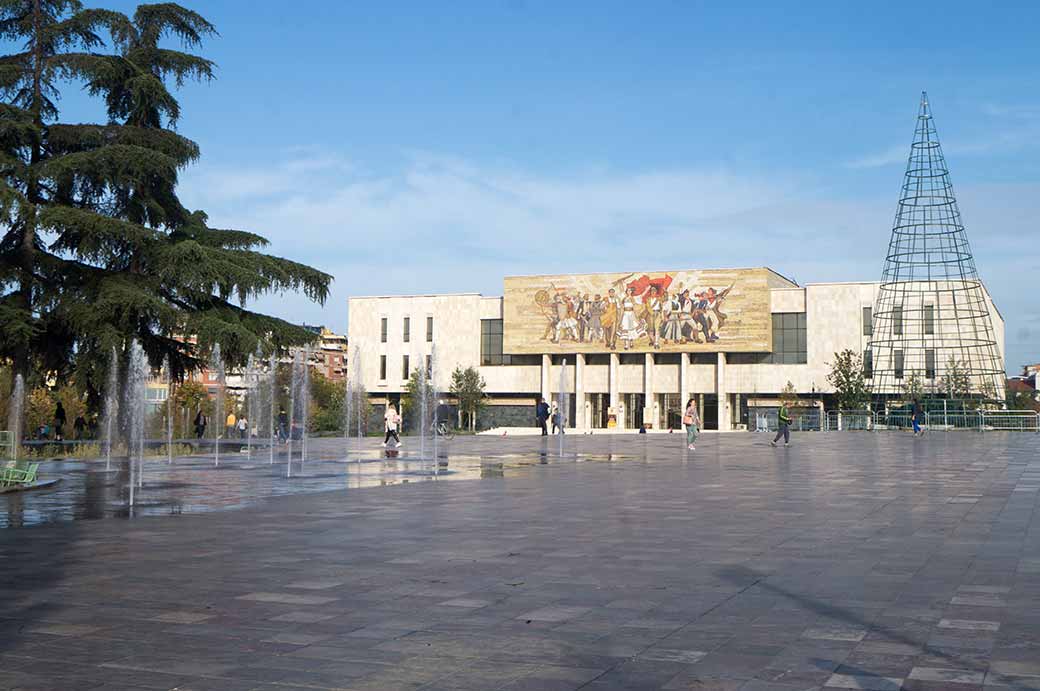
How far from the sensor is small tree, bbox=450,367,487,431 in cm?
8425

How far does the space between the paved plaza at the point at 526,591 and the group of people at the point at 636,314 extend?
66.2 metres

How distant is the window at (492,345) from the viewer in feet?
295

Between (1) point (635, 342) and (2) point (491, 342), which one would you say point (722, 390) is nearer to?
(1) point (635, 342)

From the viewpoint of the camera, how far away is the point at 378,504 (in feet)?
47.8

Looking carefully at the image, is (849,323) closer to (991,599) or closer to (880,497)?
(880,497)

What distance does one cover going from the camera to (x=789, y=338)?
8112 centimetres

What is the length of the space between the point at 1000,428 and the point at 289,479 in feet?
138

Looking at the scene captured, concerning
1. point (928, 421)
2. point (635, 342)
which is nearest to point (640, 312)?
point (635, 342)

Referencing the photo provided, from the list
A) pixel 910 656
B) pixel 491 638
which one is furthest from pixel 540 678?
pixel 910 656

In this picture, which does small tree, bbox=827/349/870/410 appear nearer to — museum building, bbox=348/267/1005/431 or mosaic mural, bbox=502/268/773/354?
museum building, bbox=348/267/1005/431

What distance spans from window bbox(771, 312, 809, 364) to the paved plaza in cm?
6632

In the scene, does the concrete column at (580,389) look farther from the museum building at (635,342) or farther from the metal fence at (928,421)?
the metal fence at (928,421)

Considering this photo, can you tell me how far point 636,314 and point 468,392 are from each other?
14.9m

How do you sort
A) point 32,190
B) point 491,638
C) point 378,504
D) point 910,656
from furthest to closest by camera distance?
1. point 32,190
2. point 378,504
3. point 491,638
4. point 910,656
